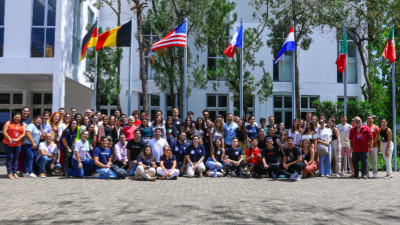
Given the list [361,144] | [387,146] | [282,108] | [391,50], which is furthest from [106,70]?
[387,146]

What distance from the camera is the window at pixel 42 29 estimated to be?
15789 mm

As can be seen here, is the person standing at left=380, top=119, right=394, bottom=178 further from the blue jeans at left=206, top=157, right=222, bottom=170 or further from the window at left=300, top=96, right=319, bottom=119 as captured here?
the window at left=300, top=96, right=319, bottom=119

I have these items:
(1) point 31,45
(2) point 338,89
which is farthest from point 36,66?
(2) point 338,89

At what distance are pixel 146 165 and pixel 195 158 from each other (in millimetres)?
1609

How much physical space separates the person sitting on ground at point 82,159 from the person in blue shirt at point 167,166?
6.76ft

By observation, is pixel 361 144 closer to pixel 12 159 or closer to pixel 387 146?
pixel 387 146

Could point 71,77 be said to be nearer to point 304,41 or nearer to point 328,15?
point 304,41

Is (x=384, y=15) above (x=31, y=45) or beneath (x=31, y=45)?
above

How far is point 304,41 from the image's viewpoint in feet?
59.1

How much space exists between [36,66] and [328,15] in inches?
517

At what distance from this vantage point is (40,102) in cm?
2033

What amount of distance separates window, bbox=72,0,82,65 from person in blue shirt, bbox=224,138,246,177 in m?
9.67

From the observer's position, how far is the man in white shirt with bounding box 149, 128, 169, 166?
11.1m

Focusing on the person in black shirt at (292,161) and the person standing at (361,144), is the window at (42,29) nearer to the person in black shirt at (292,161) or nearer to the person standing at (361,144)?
the person in black shirt at (292,161)
